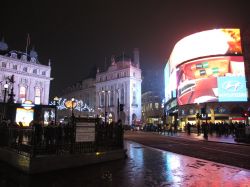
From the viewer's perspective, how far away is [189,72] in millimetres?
64500

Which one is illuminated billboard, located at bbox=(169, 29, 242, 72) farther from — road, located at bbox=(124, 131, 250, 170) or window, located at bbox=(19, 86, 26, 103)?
window, located at bbox=(19, 86, 26, 103)

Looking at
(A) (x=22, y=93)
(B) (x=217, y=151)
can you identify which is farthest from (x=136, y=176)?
(A) (x=22, y=93)

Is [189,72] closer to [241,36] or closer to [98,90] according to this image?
[241,36]

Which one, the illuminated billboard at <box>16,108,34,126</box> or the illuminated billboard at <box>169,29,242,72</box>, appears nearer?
the illuminated billboard at <box>16,108,34,126</box>

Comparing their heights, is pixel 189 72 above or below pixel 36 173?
above

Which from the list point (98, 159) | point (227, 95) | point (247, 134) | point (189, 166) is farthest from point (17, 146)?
point (227, 95)

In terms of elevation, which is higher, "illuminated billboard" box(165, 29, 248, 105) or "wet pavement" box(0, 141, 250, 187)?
"illuminated billboard" box(165, 29, 248, 105)

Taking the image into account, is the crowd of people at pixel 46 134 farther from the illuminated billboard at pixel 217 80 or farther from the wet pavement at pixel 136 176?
the illuminated billboard at pixel 217 80

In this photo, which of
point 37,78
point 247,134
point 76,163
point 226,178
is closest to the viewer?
point 226,178

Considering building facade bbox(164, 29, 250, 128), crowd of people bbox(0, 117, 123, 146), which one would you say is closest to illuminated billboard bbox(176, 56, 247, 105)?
building facade bbox(164, 29, 250, 128)

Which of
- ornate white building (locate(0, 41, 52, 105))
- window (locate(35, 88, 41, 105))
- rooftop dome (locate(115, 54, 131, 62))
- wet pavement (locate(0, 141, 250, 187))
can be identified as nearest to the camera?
wet pavement (locate(0, 141, 250, 187))

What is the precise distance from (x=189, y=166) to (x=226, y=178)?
2.57 m

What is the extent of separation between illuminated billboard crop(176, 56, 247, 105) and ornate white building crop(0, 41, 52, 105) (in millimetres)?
54520

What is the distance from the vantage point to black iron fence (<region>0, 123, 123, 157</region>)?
33.8 feet
